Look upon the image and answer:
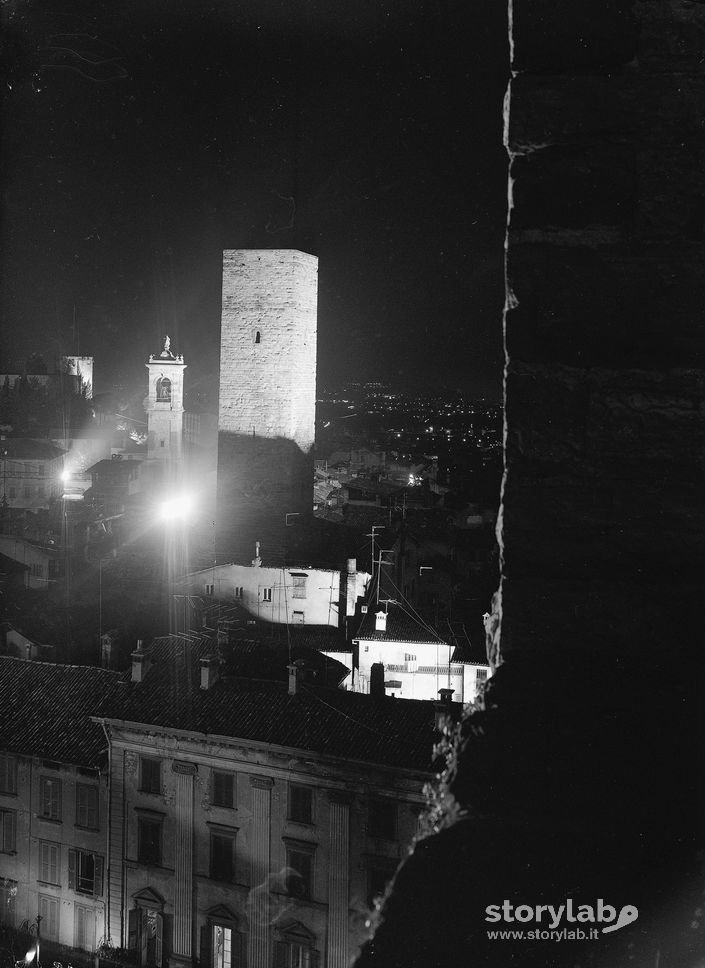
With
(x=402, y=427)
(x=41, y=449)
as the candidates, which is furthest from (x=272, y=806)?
(x=402, y=427)

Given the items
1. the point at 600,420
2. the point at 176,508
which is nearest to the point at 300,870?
the point at 600,420

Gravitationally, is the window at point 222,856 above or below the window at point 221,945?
above

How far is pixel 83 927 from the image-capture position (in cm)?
1248

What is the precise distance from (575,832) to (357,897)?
10.4 meters

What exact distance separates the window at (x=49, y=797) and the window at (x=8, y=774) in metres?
0.46

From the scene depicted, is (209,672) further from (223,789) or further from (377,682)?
(377,682)

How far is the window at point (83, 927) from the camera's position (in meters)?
12.4

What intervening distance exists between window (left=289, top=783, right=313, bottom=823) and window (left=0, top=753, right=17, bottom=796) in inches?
173

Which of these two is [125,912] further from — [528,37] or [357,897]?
[528,37]

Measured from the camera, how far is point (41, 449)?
35406 mm

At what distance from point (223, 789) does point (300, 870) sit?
4.65 ft

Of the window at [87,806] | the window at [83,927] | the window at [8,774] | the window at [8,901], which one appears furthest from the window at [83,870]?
the window at [8,774]

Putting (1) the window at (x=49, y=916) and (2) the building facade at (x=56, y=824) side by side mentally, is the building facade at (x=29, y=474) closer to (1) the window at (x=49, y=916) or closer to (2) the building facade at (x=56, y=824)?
(2) the building facade at (x=56, y=824)

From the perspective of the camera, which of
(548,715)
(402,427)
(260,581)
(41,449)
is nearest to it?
(548,715)
